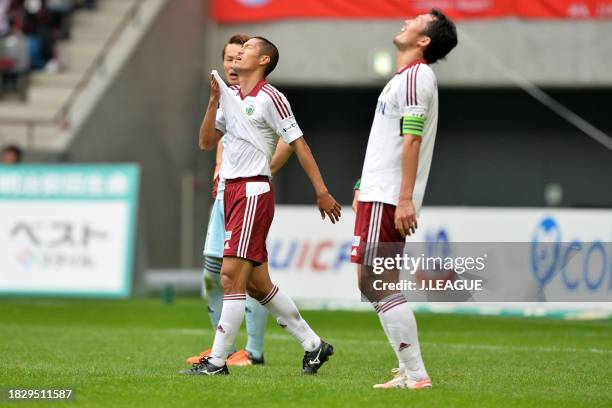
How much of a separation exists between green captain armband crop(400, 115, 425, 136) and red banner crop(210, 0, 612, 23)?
581 inches

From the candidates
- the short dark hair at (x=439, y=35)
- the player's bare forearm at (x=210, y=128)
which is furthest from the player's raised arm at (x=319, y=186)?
the short dark hair at (x=439, y=35)

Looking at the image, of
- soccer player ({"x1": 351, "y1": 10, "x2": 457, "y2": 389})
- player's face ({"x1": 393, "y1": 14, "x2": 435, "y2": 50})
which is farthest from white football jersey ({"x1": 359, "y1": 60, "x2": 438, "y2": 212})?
player's face ({"x1": 393, "y1": 14, "x2": 435, "y2": 50})

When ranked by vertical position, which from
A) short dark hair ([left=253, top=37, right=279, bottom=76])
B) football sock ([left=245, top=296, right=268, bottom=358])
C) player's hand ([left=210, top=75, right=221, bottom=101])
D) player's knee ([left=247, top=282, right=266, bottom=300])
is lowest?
football sock ([left=245, top=296, right=268, bottom=358])

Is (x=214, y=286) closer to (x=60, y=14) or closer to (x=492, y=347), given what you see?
(x=492, y=347)

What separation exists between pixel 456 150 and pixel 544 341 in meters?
14.3

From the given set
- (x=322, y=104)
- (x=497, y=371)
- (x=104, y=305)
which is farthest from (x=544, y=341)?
(x=322, y=104)

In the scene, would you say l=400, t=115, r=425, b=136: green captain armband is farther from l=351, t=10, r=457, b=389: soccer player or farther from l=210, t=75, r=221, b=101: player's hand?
l=210, t=75, r=221, b=101: player's hand

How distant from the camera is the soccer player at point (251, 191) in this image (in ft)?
26.9

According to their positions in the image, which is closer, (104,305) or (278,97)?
(278,97)

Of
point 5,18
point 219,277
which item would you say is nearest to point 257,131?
point 219,277

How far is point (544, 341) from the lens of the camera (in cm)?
1208

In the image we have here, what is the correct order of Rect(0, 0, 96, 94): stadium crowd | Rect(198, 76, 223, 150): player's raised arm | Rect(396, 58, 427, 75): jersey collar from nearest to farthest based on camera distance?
Rect(396, 58, 427, 75): jersey collar → Rect(198, 76, 223, 150): player's raised arm → Rect(0, 0, 96, 94): stadium crowd

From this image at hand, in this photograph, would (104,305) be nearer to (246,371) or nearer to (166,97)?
(166,97)

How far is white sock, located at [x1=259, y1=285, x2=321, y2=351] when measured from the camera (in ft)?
27.8
